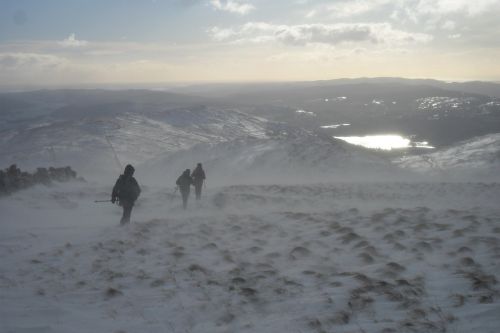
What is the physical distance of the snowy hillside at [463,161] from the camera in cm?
4228

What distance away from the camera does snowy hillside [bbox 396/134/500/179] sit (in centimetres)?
4228

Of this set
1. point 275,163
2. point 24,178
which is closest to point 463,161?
point 275,163

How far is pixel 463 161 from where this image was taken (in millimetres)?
48469

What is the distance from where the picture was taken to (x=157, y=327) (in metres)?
5.88

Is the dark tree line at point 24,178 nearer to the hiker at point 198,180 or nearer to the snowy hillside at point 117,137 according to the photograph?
the hiker at point 198,180

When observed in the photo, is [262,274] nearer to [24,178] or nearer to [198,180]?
[198,180]

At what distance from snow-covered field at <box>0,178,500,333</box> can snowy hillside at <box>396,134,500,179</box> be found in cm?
3369

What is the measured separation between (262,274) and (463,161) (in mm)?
47202

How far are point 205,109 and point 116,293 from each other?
10357cm

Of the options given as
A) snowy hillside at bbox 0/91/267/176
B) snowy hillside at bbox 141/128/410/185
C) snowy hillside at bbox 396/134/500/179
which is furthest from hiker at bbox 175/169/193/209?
snowy hillside at bbox 396/134/500/179

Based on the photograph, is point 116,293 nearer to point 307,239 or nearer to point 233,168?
point 307,239

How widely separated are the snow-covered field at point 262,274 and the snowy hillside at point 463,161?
1326 inches

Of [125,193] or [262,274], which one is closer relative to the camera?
[262,274]

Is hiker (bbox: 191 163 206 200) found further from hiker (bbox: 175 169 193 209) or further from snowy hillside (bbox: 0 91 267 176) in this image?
snowy hillside (bbox: 0 91 267 176)
